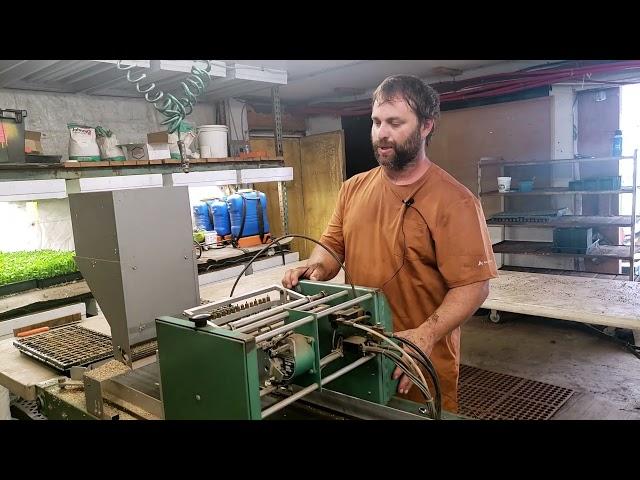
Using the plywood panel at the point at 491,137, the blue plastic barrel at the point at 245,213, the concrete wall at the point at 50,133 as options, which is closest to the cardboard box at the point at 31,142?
the concrete wall at the point at 50,133

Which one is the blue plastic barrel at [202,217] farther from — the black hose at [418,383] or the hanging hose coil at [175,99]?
the black hose at [418,383]

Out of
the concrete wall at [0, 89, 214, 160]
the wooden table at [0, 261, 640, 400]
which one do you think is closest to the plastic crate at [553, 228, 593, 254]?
the wooden table at [0, 261, 640, 400]

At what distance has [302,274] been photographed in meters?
1.53

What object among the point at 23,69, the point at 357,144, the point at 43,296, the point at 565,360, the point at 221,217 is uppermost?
the point at 23,69

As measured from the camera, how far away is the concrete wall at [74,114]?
11.8 ft

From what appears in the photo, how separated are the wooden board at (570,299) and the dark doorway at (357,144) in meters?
3.10

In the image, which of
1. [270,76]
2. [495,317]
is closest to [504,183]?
[495,317]

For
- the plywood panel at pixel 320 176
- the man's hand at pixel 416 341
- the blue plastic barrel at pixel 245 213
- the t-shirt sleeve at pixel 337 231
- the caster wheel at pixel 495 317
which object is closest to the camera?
the man's hand at pixel 416 341

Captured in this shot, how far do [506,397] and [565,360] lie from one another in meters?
0.89

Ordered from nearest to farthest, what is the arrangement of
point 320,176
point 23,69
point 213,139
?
point 23,69 → point 213,139 → point 320,176

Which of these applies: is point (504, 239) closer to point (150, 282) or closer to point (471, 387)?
point (471, 387)

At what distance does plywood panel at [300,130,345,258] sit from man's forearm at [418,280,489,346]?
4581 mm

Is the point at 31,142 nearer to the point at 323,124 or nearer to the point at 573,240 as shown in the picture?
the point at 323,124

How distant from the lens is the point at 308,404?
3.84ft
